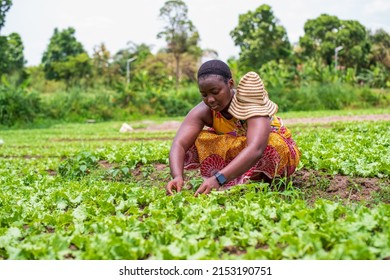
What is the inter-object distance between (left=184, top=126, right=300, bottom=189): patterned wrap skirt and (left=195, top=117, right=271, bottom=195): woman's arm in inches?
13.1

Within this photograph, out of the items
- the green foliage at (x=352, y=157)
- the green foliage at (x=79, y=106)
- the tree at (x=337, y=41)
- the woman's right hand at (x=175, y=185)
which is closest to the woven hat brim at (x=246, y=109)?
the woman's right hand at (x=175, y=185)

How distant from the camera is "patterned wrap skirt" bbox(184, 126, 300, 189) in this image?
15.1ft

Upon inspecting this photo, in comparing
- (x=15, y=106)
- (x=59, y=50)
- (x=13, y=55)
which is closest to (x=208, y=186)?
(x=15, y=106)

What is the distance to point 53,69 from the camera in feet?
146

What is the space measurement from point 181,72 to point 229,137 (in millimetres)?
38803

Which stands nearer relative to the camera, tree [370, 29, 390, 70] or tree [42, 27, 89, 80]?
tree [370, 29, 390, 70]

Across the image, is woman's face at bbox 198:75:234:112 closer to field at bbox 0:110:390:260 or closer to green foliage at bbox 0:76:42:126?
field at bbox 0:110:390:260

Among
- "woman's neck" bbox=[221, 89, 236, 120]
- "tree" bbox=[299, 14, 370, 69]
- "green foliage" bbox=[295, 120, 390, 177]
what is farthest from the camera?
"tree" bbox=[299, 14, 370, 69]

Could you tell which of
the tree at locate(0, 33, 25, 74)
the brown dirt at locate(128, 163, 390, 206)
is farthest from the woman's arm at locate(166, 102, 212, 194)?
the tree at locate(0, 33, 25, 74)

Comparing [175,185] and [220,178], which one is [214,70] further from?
[175,185]

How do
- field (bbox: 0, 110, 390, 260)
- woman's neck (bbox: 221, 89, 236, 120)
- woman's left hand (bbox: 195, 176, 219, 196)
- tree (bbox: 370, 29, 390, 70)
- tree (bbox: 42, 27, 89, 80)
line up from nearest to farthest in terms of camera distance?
field (bbox: 0, 110, 390, 260) → woman's left hand (bbox: 195, 176, 219, 196) → woman's neck (bbox: 221, 89, 236, 120) → tree (bbox: 370, 29, 390, 70) → tree (bbox: 42, 27, 89, 80)

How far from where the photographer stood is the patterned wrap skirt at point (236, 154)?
4593mm

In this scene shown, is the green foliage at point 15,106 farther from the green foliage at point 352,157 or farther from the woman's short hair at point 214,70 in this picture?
the woman's short hair at point 214,70
